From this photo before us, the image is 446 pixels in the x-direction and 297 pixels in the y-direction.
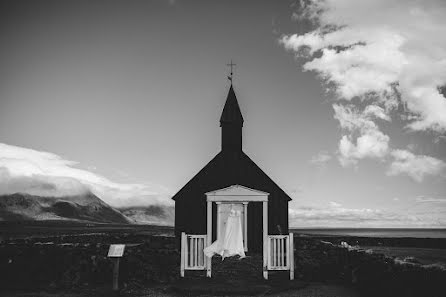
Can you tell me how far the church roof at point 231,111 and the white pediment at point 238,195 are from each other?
844cm

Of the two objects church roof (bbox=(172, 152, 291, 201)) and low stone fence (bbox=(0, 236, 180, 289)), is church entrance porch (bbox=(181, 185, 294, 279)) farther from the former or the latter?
church roof (bbox=(172, 152, 291, 201))

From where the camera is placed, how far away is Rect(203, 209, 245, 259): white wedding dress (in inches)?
747

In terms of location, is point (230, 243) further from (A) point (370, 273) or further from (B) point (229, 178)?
(B) point (229, 178)

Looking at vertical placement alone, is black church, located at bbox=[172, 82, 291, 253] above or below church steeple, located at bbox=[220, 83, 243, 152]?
below

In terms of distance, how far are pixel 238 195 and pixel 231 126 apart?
860 cm

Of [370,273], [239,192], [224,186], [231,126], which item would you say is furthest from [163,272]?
[231,126]

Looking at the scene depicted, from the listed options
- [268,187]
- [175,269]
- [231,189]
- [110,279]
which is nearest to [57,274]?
[110,279]

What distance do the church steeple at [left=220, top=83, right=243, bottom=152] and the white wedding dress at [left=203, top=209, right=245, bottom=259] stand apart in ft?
27.8

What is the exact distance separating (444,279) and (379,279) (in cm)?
288

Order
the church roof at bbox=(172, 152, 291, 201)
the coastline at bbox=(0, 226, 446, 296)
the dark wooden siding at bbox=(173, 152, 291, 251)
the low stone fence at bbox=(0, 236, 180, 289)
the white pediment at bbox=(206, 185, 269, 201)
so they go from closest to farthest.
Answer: the coastline at bbox=(0, 226, 446, 296) → the low stone fence at bbox=(0, 236, 180, 289) → the white pediment at bbox=(206, 185, 269, 201) → the dark wooden siding at bbox=(173, 152, 291, 251) → the church roof at bbox=(172, 152, 291, 201)

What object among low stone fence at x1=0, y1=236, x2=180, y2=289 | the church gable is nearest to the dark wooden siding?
low stone fence at x1=0, y1=236, x2=180, y2=289

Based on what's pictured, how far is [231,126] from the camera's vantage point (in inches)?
1096

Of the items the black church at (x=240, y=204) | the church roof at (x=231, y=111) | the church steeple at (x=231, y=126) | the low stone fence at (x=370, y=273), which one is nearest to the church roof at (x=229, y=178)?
the black church at (x=240, y=204)

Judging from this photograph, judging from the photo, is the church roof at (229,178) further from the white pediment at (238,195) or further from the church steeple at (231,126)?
the white pediment at (238,195)
